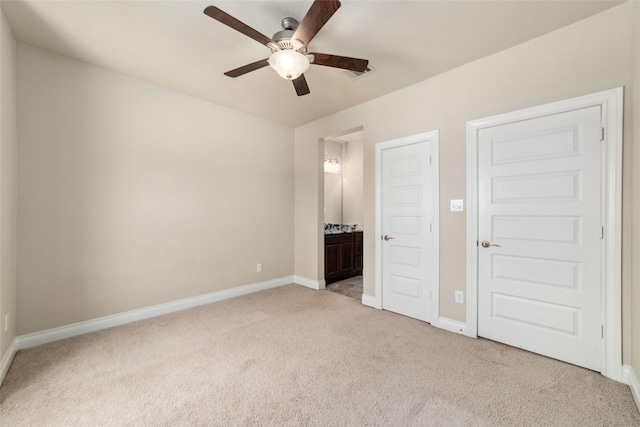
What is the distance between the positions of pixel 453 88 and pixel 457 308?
228cm

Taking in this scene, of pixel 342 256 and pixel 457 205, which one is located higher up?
pixel 457 205

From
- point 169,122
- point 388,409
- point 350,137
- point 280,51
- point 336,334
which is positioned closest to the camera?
point 388,409

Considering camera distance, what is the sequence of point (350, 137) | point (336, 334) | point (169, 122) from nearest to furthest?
point (336, 334) → point (169, 122) → point (350, 137)

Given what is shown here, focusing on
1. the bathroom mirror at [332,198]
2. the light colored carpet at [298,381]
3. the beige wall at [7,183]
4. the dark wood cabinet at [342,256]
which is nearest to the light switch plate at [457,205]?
the light colored carpet at [298,381]

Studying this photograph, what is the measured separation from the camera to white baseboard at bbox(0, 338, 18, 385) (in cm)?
196

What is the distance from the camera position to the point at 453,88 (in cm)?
280

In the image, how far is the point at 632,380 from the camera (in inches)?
72.1

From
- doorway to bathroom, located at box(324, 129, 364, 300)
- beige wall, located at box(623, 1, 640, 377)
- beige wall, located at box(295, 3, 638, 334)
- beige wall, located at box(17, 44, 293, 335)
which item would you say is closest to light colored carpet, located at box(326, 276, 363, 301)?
doorway to bathroom, located at box(324, 129, 364, 300)

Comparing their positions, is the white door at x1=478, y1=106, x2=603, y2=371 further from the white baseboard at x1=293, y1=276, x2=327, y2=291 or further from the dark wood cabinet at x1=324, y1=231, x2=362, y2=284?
the dark wood cabinet at x1=324, y1=231, x2=362, y2=284

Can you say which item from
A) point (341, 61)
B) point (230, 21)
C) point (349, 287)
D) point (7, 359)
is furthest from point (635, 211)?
point (7, 359)

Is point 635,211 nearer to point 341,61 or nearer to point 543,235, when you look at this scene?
point 543,235

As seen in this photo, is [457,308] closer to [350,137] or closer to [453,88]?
[453,88]

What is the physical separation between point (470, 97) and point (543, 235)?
146 cm

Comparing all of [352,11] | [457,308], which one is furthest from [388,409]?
[352,11]
